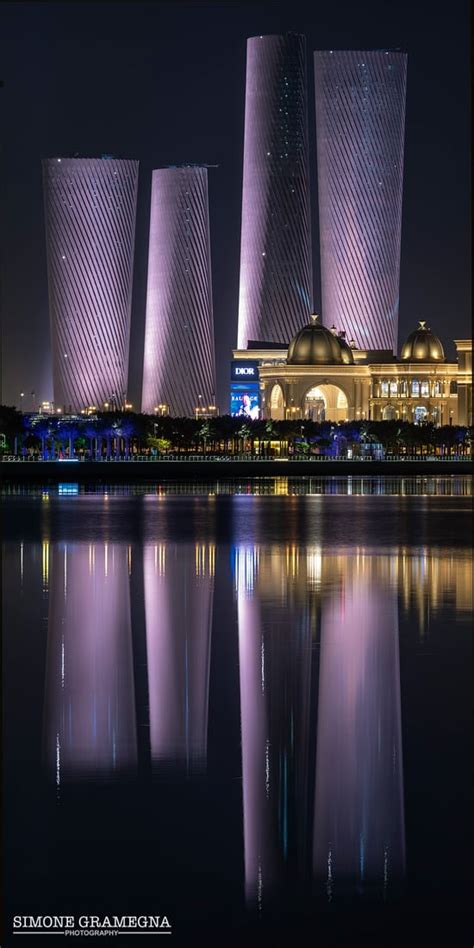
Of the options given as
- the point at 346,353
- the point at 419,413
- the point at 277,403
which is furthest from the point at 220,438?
the point at 419,413

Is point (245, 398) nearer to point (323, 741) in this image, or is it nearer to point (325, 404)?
point (325, 404)

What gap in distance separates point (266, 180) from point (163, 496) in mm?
126021

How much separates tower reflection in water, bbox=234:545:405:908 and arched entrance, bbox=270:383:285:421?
149 m

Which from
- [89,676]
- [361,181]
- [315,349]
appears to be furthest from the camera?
[361,181]

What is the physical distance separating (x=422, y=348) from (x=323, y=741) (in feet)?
537

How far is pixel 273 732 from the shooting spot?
15.8 meters

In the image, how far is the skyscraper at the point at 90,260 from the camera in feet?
641

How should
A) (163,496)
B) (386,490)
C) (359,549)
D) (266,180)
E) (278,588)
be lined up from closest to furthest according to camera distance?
(278,588) < (359,549) < (163,496) < (386,490) < (266,180)

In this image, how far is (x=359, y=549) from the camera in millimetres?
38875

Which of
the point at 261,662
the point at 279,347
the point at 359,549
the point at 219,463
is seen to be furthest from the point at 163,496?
the point at 279,347

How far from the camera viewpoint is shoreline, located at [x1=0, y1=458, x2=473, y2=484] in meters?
103

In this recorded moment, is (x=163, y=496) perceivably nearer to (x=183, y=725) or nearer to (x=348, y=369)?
(x=183, y=725)

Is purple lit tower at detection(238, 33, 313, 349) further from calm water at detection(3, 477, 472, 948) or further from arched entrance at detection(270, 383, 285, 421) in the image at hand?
calm water at detection(3, 477, 472, 948)

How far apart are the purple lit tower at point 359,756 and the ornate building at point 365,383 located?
14845 cm
